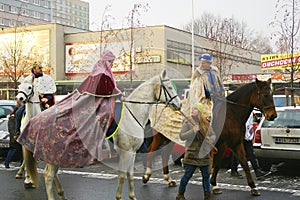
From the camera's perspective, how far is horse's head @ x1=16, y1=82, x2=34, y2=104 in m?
9.22

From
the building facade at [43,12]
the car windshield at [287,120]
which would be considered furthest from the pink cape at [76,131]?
the building facade at [43,12]

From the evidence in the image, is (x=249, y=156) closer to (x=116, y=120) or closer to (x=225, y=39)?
(x=116, y=120)

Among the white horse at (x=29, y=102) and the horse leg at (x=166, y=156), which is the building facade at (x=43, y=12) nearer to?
the white horse at (x=29, y=102)

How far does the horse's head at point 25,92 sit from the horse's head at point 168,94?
3.11 m

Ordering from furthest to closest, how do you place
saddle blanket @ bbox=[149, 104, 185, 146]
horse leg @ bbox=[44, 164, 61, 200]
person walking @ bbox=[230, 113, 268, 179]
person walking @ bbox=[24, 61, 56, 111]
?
person walking @ bbox=[230, 113, 268, 179]
saddle blanket @ bbox=[149, 104, 185, 146]
person walking @ bbox=[24, 61, 56, 111]
horse leg @ bbox=[44, 164, 61, 200]

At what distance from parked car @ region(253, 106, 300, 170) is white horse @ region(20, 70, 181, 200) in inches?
152

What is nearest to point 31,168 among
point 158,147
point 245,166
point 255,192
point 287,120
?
point 158,147

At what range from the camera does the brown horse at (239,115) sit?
28.3 feet

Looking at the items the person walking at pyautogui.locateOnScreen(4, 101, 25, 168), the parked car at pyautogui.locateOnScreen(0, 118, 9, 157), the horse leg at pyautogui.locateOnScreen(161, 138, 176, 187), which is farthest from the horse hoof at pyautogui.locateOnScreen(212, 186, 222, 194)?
the parked car at pyautogui.locateOnScreen(0, 118, 9, 157)

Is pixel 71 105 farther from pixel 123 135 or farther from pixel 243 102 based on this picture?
pixel 243 102

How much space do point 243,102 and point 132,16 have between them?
1617cm

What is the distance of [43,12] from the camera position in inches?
4405

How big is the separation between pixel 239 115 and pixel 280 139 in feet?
7.34

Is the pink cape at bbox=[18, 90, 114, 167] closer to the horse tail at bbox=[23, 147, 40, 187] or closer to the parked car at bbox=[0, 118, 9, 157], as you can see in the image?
the horse tail at bbox=[23, 147, 40, 187]
